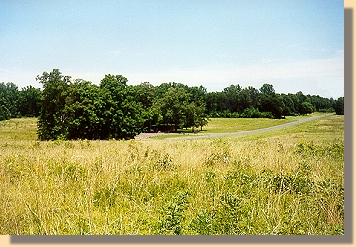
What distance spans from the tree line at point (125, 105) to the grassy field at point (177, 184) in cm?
21

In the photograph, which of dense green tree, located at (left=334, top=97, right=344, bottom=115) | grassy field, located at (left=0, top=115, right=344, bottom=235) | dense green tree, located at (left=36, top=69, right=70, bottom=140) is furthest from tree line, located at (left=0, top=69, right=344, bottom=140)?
dense green tree, located at (left=334, top=97, right=344, bottom=115)

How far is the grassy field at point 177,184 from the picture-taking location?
296 centimetres

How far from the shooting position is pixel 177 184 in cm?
365

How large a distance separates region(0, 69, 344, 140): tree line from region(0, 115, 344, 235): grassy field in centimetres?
21

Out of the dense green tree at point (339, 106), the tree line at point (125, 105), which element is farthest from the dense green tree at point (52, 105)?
the dense green tree at point (339, 106)

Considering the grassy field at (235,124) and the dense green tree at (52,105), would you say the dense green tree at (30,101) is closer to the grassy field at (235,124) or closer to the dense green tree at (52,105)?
the dense green tree at (52,105)

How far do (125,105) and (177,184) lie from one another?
176 centimetres

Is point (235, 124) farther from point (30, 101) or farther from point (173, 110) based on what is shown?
point (30, 101)

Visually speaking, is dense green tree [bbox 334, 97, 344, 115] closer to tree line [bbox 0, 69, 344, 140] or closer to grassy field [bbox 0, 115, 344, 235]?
grassy field [bbox 0, 115, 344, 235]

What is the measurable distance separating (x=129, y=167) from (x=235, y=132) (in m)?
1.90

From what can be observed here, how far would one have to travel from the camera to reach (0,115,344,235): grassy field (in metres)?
2.96

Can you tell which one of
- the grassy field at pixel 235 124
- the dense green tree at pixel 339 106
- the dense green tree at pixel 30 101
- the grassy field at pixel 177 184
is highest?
the dense green tree at pixel 30 101

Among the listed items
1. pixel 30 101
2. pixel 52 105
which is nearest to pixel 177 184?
pixel 52 105

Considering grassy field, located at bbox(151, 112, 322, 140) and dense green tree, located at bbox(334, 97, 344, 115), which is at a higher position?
dense green tree, located at bbox(334, 97, 344, 115)
